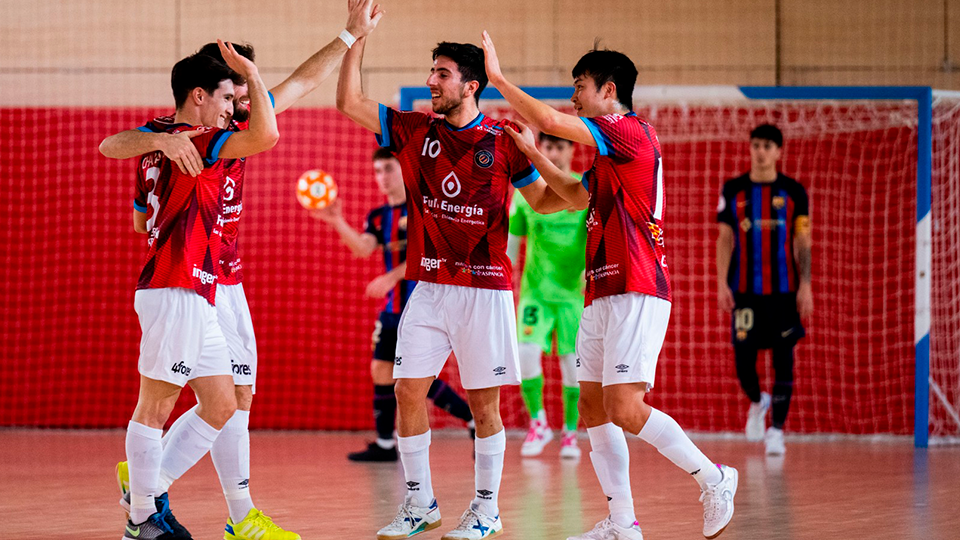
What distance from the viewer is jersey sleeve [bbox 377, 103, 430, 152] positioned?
4.70 m

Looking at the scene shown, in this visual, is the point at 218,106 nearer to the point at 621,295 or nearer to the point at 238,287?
the point at 238,287

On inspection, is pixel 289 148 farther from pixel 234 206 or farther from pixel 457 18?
pixel 234 206

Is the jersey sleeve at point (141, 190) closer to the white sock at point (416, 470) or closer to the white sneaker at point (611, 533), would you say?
the white sock at point (416, 470)

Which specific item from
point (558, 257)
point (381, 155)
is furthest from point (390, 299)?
point (558, 257)

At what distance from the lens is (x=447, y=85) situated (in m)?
4.63

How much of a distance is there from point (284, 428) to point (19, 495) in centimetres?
397

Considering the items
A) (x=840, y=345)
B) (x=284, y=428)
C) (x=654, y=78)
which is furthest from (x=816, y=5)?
(x=284, y=428)

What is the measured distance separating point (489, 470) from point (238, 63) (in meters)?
1.92

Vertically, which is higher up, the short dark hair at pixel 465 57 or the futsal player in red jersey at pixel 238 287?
the short dark hair at pixel 465 57

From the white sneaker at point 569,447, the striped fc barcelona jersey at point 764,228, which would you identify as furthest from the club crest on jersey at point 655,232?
the striped fc barcelona jersey at point 764,228

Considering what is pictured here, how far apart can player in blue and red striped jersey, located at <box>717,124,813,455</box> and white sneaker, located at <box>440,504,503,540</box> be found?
4.03m

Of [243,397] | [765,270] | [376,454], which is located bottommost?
[376,454]

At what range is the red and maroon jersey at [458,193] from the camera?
460 centimetres

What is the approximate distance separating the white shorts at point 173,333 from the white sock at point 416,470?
94 cm
